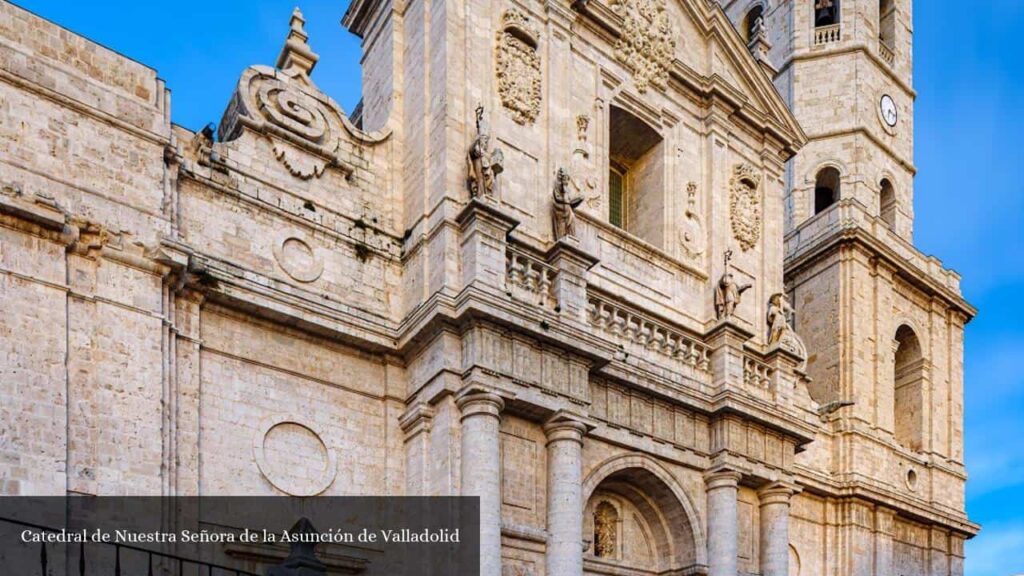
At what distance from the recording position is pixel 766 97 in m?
25.0

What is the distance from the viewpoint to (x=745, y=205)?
23719mm

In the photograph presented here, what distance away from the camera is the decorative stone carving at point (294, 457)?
641 inches

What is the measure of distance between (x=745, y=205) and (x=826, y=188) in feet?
30.8

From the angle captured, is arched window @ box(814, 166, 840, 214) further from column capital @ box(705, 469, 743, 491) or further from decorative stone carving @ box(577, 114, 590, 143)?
column capital @ box(705, 469, 743, 491)

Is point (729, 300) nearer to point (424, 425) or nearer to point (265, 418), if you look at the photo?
point (424, 425)

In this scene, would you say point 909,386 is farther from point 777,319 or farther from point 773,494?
point 773,494

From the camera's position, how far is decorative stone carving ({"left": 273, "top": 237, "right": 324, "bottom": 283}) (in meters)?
17.4

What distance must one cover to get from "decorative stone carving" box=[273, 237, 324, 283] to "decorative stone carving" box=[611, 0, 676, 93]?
25.6 ft

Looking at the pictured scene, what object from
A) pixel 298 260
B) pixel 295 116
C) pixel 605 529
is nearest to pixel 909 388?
pixel 605 529

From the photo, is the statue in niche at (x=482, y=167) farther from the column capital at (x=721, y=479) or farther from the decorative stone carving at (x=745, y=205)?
the decorative stone carving at (x=745, y=205)

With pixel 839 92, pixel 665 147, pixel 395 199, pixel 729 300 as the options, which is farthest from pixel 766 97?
pixel 395 199

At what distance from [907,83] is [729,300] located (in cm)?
1483

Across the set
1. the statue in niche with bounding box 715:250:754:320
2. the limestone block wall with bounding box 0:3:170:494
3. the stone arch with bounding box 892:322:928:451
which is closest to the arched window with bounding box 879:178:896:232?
the stone arch with bounding box 892:322:928:451

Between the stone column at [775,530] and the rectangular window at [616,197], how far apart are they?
5778 mm
